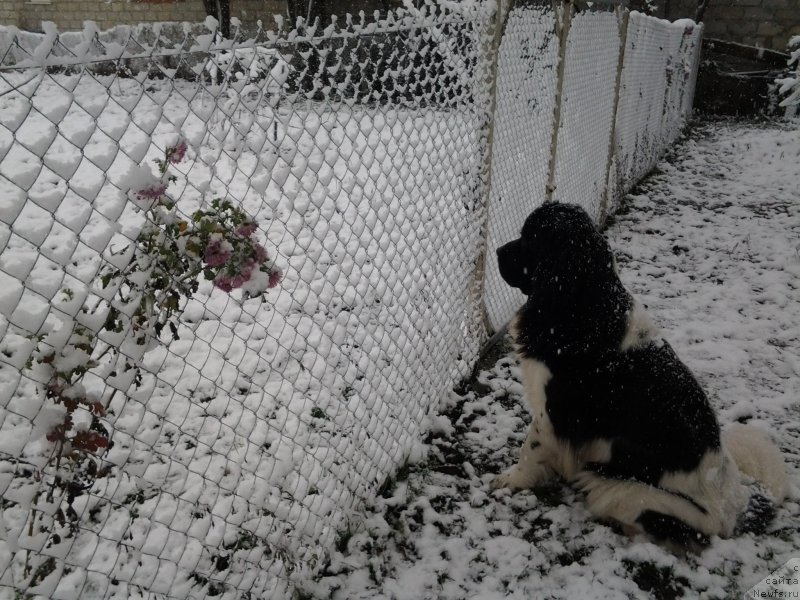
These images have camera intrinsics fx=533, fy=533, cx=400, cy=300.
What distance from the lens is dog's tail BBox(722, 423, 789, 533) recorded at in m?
2.60

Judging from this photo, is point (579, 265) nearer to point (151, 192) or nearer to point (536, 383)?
point (536, 383)

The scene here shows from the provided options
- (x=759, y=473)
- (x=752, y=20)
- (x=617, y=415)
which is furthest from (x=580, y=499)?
(x=752, y=20)

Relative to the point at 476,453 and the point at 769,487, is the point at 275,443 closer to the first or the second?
the point at 476,453

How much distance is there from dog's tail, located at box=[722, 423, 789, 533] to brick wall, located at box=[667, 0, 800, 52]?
18.4 m

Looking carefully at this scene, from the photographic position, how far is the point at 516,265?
9.74 feet

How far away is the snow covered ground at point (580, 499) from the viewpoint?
236 centimetres

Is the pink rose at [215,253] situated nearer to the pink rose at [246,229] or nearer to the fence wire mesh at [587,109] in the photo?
the pink rose at [246,229]

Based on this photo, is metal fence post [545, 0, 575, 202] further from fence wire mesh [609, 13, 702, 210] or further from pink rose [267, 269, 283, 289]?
pink rose [267, 269, 283, 289]

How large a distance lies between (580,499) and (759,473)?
90 centimetres

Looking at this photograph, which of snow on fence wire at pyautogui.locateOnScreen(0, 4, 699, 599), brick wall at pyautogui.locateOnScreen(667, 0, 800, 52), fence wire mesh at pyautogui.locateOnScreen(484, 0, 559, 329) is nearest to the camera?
snow on fence wire at pyautogui.locateOnScreen(0, 4, 699, 599)

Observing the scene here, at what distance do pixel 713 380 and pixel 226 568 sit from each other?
3.33m

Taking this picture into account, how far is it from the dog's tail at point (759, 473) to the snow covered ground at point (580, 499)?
68 millimetres

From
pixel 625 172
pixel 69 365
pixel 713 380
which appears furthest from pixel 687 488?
pixel 625 172

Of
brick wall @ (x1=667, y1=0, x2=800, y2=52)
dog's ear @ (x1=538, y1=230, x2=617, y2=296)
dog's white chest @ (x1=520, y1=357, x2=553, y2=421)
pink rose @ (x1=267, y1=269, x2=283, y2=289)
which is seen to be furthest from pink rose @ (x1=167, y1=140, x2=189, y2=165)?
brick wall @ (x1=667, y1=0, x2=800, y2=52)
